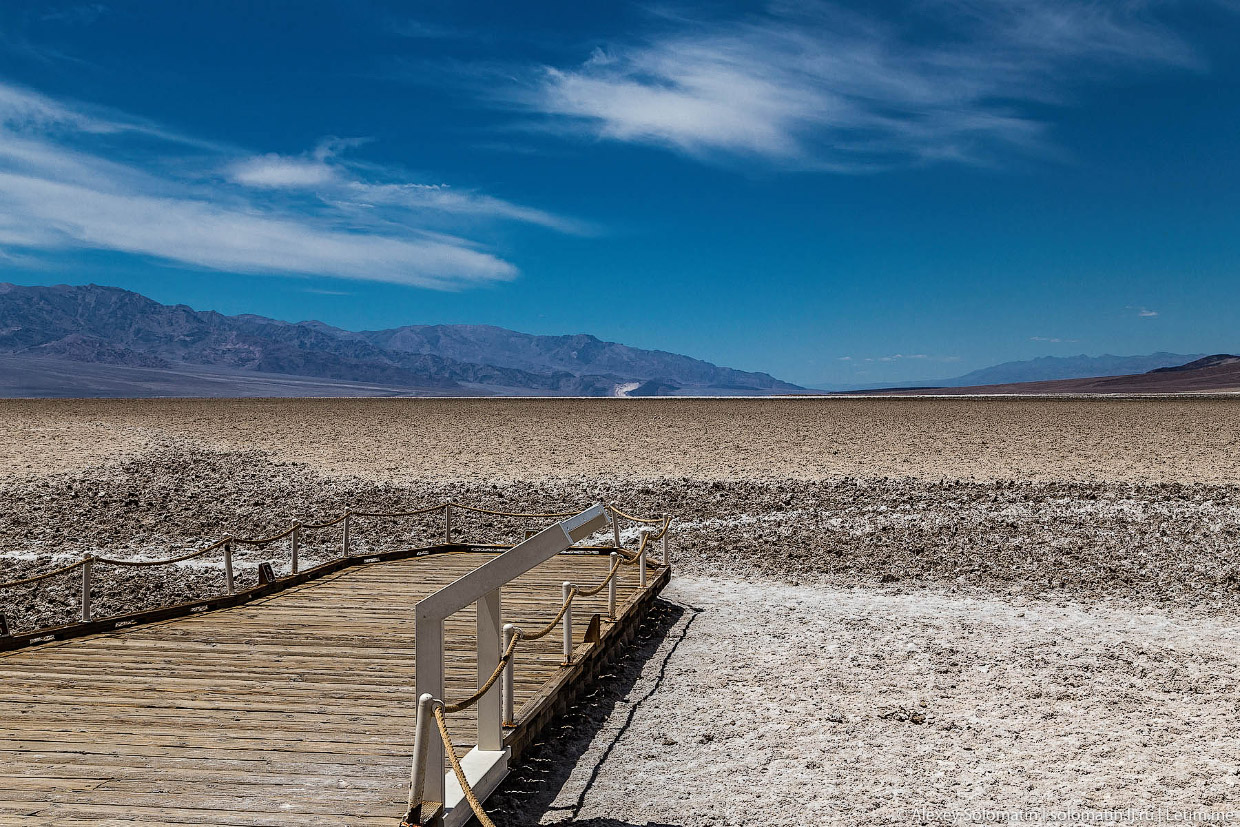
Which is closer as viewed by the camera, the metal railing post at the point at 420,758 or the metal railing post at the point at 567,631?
the metal railing post at the point at 420,758

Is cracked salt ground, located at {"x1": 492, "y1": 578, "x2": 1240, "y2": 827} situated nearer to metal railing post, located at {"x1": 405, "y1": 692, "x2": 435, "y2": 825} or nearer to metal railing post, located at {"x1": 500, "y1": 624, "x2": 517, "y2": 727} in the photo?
metal railing post, located at {"x1": 500, "y1": 624, "x2": 517, "y2": 727}

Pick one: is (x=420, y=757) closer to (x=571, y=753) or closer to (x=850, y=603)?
(x=571, y=753)

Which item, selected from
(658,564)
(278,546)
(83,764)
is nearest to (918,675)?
(658,564)

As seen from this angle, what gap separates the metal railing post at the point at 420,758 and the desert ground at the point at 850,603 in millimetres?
1448

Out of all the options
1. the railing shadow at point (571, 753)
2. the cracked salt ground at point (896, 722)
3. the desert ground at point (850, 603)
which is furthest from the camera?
the desert ground at point (850, 603)

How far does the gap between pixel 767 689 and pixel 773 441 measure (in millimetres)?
26461

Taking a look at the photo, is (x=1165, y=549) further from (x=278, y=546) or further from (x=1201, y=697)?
(x=278, y=546)

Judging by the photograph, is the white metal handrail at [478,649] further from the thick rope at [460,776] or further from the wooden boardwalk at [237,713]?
the wooden boardwalk at [237,713]

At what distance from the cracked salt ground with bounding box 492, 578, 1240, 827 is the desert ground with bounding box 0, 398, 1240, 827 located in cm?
3

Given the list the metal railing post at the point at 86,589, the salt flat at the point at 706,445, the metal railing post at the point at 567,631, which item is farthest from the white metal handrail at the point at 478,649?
the salt flat at the point at 706,445

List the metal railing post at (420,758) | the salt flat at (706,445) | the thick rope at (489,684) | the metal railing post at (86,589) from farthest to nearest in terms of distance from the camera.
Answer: the salt flat at (706,445) < the metal railing post at (86,589) < the thick rope at (489,684) < the metal railing post at (420,758)

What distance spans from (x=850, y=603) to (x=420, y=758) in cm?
863

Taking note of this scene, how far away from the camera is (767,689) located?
825cm

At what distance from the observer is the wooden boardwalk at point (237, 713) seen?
15.6 feet
